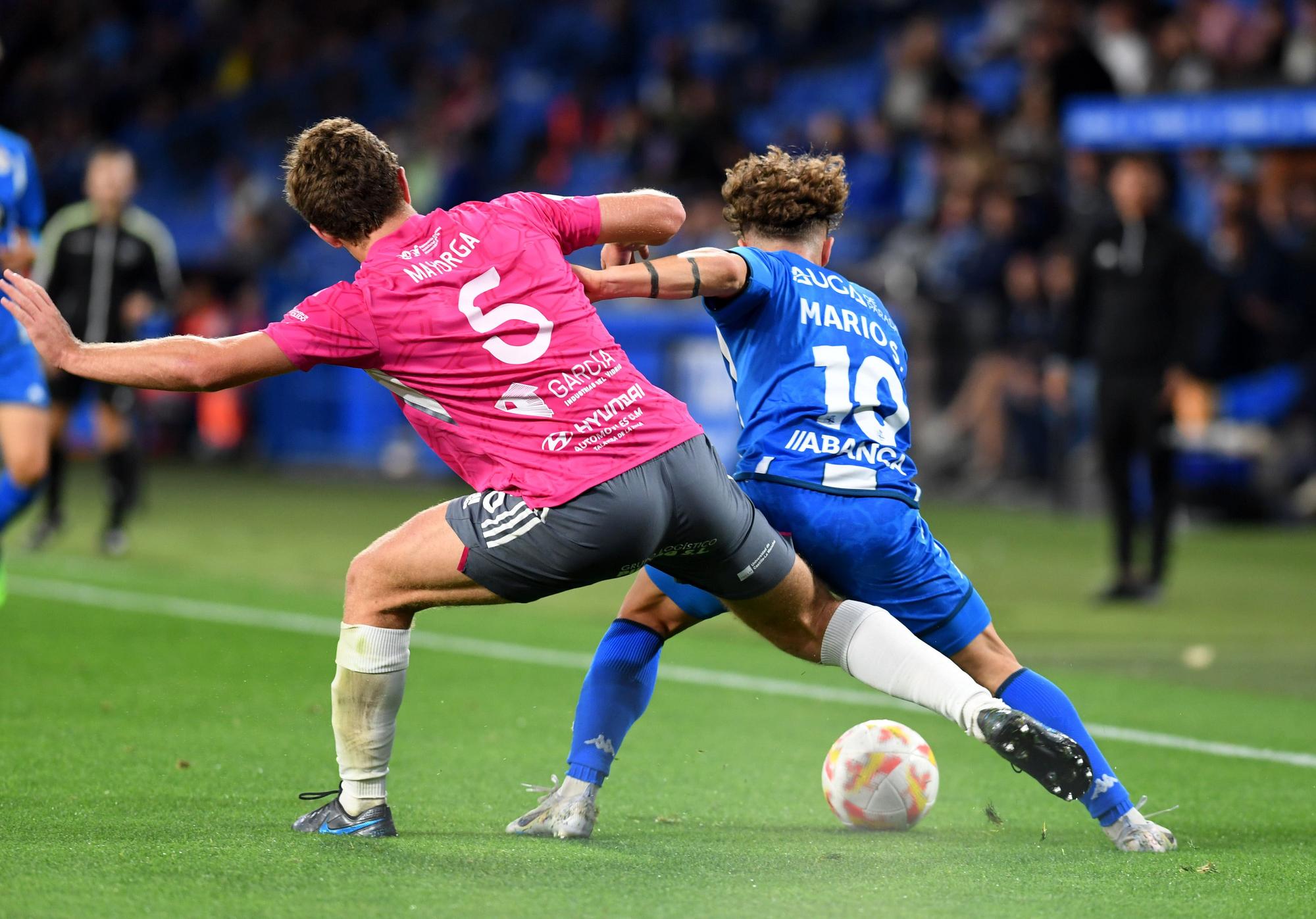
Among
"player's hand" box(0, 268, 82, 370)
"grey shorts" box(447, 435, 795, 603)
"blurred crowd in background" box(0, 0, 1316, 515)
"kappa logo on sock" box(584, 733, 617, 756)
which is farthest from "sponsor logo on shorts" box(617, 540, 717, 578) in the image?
"blurred crowd in background" box(0, 0, 1316, 515)

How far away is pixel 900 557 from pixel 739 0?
18.3 metres

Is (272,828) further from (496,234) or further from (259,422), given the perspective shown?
(259,422)

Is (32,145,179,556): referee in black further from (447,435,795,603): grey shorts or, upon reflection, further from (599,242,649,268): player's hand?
(447,435,795,603): grey shorts

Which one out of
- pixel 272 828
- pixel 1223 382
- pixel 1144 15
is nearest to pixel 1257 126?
pixel 1223 382

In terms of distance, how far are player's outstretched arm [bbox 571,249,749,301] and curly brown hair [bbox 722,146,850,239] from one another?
0.35 metres

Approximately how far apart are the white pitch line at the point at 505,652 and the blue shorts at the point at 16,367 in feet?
5.16

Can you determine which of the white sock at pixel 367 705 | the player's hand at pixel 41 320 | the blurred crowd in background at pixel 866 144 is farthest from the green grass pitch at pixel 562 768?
the blurred crowd in background at pixel 866 144

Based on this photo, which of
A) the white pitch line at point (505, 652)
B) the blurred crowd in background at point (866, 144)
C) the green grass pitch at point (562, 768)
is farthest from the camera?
the blurred crowd in background at point (866, 144)

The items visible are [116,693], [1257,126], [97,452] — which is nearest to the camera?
[116,693]

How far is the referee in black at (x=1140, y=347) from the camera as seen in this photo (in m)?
10.4

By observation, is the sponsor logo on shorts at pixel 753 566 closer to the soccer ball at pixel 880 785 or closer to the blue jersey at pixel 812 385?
the blue jersey at pixel 812 385

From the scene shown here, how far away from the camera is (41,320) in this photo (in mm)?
4461

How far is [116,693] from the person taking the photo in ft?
22.5

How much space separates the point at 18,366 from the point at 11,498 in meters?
0.78
